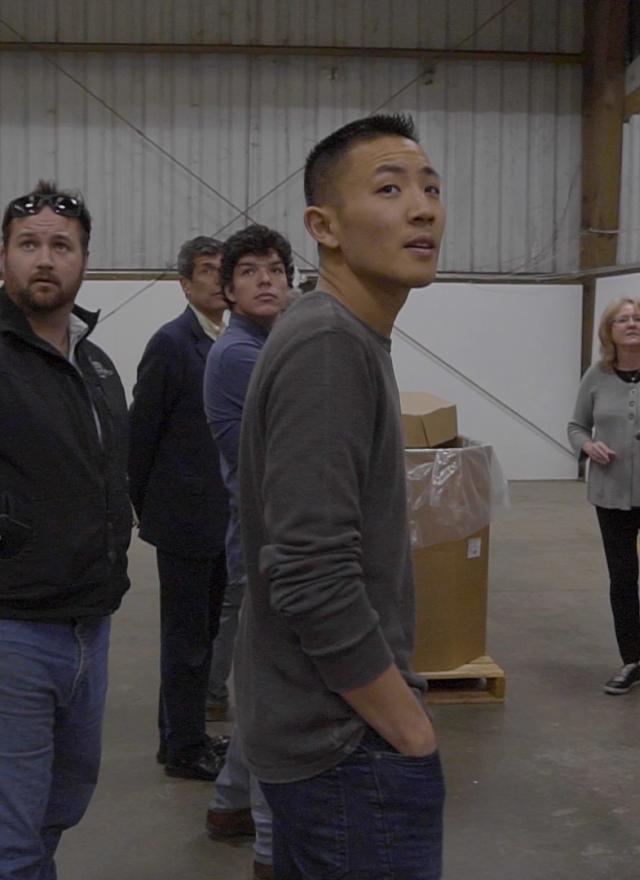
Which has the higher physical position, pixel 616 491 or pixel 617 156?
pixel 617 156

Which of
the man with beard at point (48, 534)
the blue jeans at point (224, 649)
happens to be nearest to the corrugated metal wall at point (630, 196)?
the blue jeans at point (224, 649)

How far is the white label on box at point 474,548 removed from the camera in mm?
3913

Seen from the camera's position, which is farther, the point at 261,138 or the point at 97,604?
the point at 261,138

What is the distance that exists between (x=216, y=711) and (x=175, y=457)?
107 centimetres

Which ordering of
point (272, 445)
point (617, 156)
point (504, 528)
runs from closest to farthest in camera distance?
point (272, 445) → point (504, 528) → point (617, 156)

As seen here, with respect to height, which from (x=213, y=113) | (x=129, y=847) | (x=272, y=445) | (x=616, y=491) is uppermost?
(x=213, y=113)

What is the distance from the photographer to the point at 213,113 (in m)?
10.1

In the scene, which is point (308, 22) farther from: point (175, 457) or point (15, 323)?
point (15, 323)

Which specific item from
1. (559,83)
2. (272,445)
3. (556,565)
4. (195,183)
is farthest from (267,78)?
(272,445)

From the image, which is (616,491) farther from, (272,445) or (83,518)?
(272,445)

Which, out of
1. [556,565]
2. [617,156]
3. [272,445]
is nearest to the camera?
[272,445]

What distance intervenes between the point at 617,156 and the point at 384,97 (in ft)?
7.01

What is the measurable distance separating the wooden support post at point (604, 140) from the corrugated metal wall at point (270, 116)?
0.33m

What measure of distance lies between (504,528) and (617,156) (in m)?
4.02
